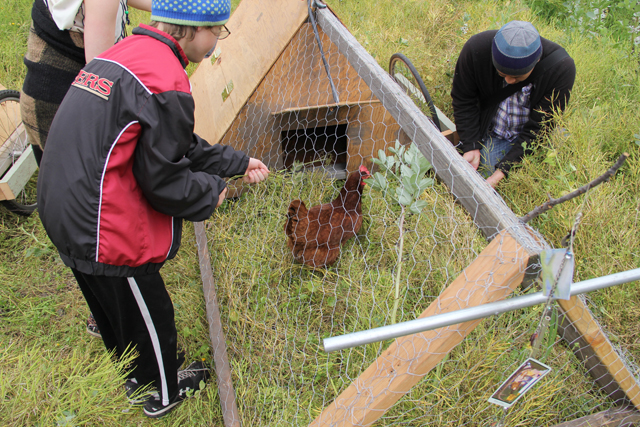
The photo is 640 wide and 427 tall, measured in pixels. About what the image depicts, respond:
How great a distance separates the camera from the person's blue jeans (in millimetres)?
2969

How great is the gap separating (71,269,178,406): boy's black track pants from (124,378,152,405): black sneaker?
0.05m

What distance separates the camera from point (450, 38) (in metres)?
4.29

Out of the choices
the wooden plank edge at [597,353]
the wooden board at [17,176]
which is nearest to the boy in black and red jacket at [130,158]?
the wooden plank edge at [597,353]

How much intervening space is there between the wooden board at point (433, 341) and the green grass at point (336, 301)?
1.88 feet

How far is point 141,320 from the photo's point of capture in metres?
1.59

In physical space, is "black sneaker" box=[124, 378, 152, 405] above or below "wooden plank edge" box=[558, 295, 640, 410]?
below

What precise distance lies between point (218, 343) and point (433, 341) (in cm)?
142

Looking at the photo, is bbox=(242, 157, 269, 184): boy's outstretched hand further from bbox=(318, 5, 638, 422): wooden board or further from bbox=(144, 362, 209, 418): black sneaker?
bbox=(144, 362, 209, 418): black sneaker

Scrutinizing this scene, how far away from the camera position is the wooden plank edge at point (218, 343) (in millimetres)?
1844

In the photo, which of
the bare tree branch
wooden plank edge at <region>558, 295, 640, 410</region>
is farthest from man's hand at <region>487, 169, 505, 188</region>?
the bare tree branch

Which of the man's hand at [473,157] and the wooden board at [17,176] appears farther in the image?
the man's hand at [473,157]

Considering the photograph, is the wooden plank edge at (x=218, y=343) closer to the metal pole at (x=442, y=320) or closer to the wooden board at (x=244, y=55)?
the wooden board at (x=244, y=55)

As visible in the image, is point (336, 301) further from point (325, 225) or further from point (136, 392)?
point (136, 392)

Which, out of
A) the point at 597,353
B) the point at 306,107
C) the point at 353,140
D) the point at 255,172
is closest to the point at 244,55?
the point at 306,107
